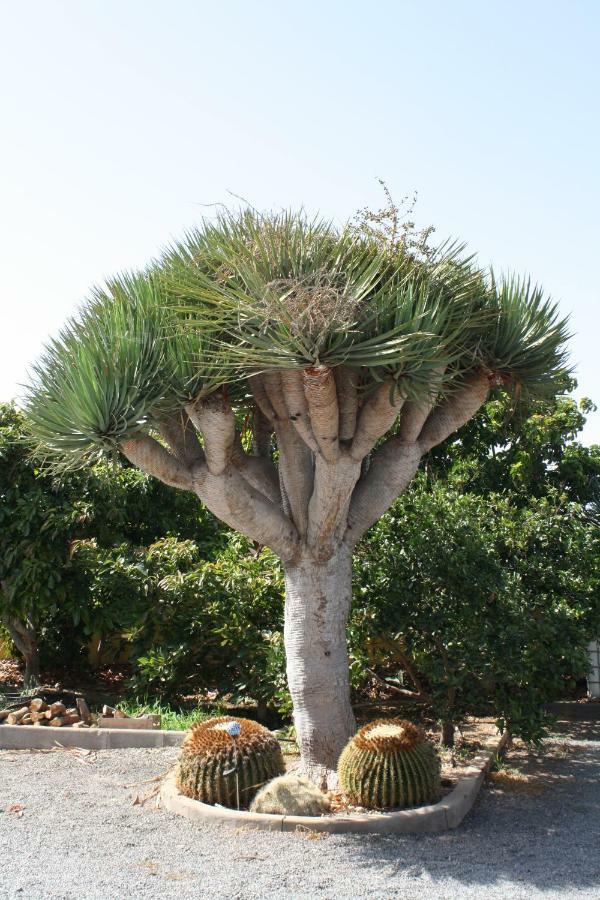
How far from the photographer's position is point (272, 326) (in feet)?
18.6

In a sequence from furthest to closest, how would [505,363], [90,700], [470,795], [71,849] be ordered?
[90,700], [505,363], [470,795], [71,849]

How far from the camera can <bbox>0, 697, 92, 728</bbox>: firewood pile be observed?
27.3 ft

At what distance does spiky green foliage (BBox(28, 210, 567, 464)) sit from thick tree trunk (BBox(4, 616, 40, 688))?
515 centimetres

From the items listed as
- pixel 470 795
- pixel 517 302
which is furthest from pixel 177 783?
pixel 517 302

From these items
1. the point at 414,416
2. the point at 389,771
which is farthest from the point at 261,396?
the point at 389,771

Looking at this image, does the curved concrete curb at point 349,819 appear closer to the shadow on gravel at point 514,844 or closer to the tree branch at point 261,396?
the shadow on gravel at point 514,844

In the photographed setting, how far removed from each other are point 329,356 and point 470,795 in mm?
3116

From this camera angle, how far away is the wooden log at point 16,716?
8.38 m

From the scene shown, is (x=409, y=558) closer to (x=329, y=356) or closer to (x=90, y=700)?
(x=329, y=356)

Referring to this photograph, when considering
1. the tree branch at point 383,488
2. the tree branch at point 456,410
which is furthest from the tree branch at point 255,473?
the tree branch at point 456,410

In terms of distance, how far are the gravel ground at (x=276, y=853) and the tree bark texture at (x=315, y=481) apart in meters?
1.17

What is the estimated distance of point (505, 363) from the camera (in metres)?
6.48

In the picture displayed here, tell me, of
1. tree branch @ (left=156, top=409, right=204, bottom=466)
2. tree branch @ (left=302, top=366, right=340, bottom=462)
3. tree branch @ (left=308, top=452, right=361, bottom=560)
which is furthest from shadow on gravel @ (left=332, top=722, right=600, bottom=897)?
tree branch @ (left=156, top=409, right=204, bottom=466)

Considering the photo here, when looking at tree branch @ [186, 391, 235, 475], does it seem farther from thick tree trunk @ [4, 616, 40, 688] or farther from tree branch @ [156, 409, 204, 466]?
thick tree trunk @ [4, 616, 40, 688]
